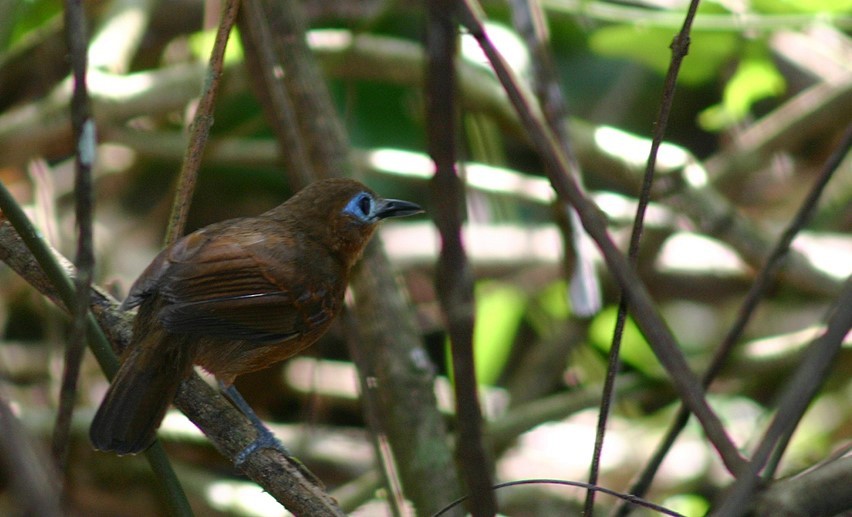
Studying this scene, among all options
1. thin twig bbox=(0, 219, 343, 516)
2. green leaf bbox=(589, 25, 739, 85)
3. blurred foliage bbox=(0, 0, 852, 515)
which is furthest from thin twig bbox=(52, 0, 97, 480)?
green leaf bbox=(589, 25, 739, 85)

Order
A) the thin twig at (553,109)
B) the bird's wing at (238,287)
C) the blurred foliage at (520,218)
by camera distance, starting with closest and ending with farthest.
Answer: the bird's wing at (238,287) → the thin twig at (553,109) → the blurred foliage at (520,218)

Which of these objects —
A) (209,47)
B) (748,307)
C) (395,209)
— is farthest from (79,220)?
(209,47)

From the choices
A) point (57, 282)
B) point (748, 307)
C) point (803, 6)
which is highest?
point (803, 6)

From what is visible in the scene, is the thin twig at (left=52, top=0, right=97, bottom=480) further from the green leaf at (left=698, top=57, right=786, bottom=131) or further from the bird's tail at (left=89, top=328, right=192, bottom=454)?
the green leaf at (left=698, top=57, right=786, bottom=131)

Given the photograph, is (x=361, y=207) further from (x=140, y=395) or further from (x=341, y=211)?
(x=140, y=395)

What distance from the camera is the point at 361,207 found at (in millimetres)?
3307

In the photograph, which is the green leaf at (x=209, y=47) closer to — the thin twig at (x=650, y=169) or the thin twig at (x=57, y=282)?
the thin twig at (x=57, y=282)

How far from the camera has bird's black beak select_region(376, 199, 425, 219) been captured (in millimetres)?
3281

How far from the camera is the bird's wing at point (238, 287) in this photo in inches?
100

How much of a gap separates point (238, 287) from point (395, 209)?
2.47 ft

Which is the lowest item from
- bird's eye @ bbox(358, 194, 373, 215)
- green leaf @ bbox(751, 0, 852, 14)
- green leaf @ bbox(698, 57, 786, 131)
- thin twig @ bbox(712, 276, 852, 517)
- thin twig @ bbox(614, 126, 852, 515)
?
thin twig @ bbox(712, 276, 852, 517)

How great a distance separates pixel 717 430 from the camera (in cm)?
157

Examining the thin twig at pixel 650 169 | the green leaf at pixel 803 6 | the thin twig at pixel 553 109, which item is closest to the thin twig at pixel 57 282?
the thin twig at pixel 650 169

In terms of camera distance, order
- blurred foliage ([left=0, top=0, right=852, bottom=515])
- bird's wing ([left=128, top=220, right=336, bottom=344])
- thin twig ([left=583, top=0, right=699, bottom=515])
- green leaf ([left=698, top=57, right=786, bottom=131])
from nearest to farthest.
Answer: thin twig ([left=583, top=0, right=699, bottom=515]) < bird's wing ([left=128, top=220, right=336, bottom=344]) < green leaf ([left=698, top=57, right=786, bottom=131]) < blurred foliage ([left=0, top=0, right=852, bottom=515])
